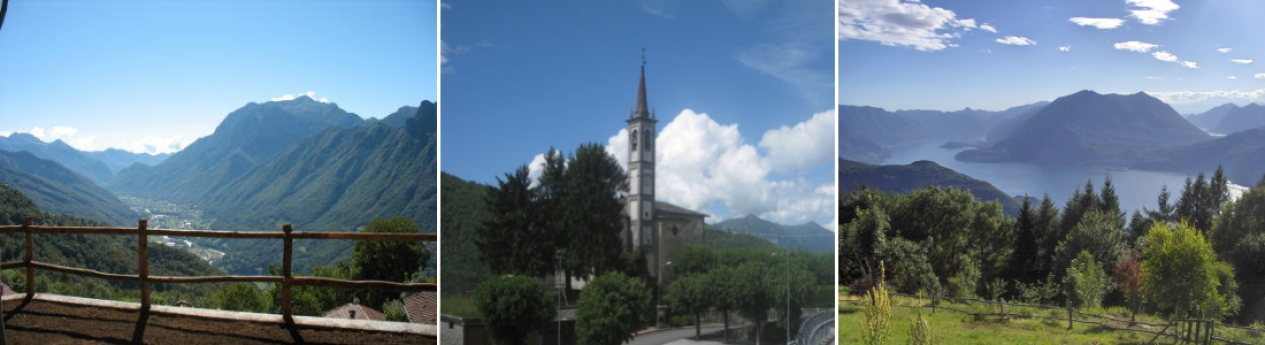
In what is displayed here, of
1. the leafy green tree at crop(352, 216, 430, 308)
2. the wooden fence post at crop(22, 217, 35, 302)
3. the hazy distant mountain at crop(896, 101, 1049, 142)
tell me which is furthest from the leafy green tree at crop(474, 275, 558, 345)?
the wooden fence post at crop(22, 217, 35, 302)

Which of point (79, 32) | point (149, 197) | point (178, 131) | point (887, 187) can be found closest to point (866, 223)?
point (887, 187)

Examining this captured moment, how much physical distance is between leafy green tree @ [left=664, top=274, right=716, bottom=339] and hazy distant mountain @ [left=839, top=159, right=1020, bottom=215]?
1115 millimetres

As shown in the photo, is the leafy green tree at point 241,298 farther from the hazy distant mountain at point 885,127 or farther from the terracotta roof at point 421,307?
the hazy distant mountain at point 885,127

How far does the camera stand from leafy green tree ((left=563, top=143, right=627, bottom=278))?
4773 mm

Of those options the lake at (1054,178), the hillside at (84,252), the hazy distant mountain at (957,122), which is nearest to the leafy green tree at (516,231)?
the lake at (1054,178)

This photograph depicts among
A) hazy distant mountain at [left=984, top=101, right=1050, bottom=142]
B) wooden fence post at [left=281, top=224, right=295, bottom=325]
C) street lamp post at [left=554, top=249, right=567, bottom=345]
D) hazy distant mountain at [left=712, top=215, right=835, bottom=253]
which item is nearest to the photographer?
hazy distant mountain at [left=712, top=215, right=835, bottom=253]

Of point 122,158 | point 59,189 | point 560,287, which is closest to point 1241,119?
point 560,287

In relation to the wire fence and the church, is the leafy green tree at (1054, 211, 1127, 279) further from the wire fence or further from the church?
the church

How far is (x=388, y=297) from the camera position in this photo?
19.8 feet

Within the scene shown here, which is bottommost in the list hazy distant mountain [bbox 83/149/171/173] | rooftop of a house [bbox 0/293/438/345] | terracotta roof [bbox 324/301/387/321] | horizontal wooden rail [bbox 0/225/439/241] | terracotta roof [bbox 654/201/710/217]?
terracotta roof [bbox 324/301/387/321]

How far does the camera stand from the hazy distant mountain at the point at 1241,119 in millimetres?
4055

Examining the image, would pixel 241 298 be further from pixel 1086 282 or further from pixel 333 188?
pixel 1086 282

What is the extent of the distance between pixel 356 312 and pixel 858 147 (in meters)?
3.93

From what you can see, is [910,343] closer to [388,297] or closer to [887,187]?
[887,187]
